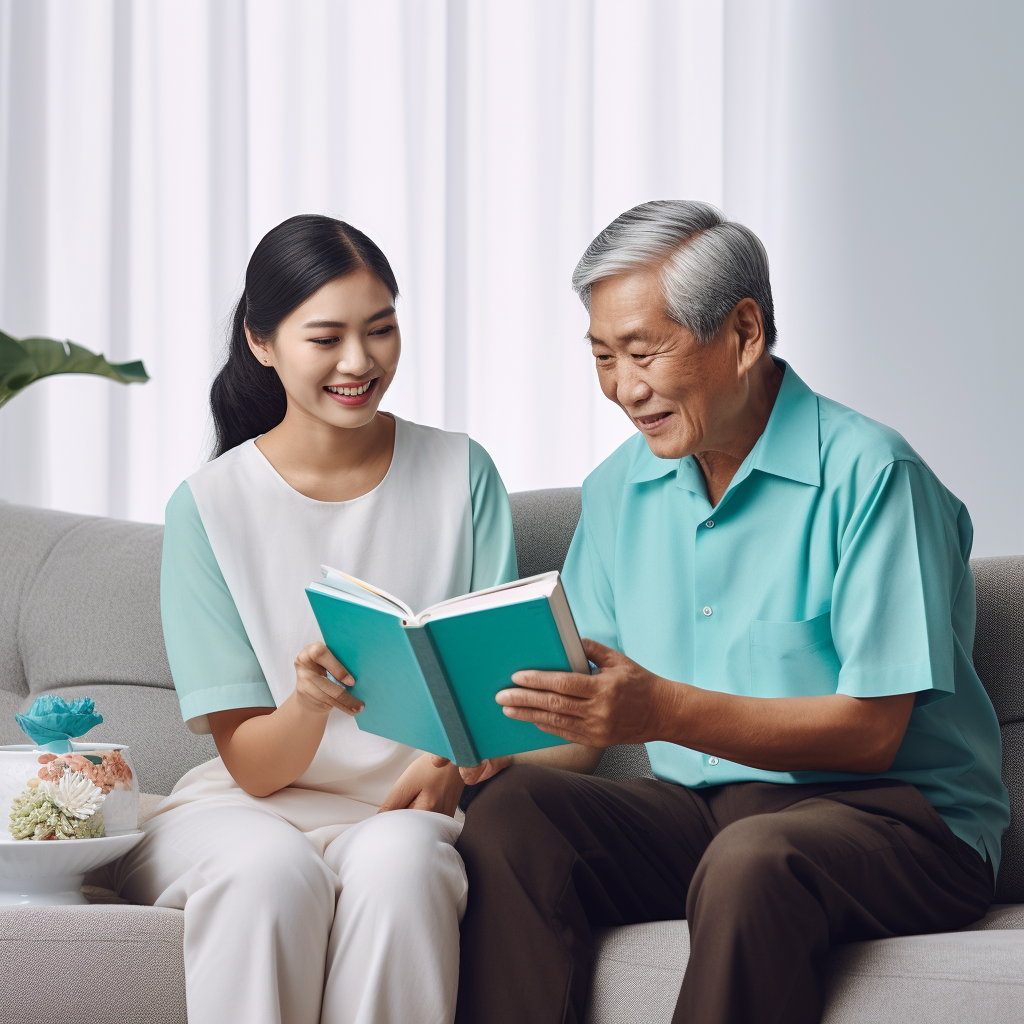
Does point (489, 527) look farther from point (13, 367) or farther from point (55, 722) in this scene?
point (13, 367)

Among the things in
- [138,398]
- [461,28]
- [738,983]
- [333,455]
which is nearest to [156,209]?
[138,398]

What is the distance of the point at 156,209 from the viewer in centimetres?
279

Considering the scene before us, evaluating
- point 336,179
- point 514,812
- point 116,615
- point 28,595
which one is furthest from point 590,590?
point 336,179

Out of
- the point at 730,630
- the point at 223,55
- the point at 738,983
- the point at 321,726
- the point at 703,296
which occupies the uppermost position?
the point at 223,55

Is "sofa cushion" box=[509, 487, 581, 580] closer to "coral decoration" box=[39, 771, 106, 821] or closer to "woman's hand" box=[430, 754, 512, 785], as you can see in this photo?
"woman's hand" box=[430, 754, 512, 785]

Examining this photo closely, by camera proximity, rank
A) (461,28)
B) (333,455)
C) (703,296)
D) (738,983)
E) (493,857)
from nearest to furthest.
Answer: (738,983) < (493,857) < (703,296) < (333,455) < (461,28)

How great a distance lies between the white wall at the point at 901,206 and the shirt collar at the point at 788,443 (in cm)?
135

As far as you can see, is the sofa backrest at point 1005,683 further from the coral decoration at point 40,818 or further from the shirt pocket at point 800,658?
the coral decoration at point 40,818

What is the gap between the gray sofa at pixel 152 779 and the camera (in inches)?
43.4

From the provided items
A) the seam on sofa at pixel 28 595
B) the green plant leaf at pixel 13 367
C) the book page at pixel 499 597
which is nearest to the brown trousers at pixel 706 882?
the book page at pixel 499 597

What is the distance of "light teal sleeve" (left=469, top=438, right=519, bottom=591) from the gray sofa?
0.24 meters

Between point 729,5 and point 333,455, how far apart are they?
1874 mm

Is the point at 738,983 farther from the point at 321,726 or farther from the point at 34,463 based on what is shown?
the point at 34,463

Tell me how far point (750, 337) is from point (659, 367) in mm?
141
